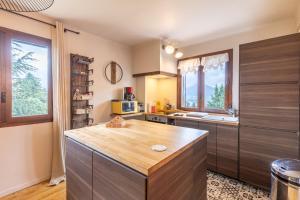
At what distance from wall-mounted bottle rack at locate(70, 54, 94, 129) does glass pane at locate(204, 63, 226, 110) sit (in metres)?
2.31

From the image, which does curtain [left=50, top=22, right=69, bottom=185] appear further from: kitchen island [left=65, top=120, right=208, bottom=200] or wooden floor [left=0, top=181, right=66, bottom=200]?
kitchen island [left=65, top=120, right=208, bottom=200]

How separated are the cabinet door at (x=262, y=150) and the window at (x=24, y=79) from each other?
9.54ft

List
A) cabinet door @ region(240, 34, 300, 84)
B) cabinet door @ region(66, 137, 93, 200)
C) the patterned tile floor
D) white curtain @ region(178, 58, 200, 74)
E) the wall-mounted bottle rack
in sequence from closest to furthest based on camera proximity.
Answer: cabinet door @ region(66, 137, 93, 200)
cabinet door @ region(240, 34, 300, 84)
the patterned tile floor
the wall-mounted bottle rack
white curtain @ region(178, 58, 200, 74)

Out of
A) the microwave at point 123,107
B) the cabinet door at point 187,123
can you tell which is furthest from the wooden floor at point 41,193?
the cabinet door at point 187,123

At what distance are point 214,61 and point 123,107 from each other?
6.64 feet

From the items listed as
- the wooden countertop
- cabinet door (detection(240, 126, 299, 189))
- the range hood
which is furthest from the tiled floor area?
the range hood

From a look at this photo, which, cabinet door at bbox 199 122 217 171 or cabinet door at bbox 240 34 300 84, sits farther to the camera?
cabinet door at bbox 199 122 217 171

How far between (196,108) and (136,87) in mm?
1488

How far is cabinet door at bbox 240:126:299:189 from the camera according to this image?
1.93 m

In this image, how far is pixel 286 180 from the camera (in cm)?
152

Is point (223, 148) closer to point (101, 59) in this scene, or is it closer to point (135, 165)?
point (135, 165)

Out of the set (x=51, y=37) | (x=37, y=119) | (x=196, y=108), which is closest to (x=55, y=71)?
(x=51, y=37)

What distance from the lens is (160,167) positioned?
1021 mm

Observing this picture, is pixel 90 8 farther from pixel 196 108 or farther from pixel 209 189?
pixel 209 189
